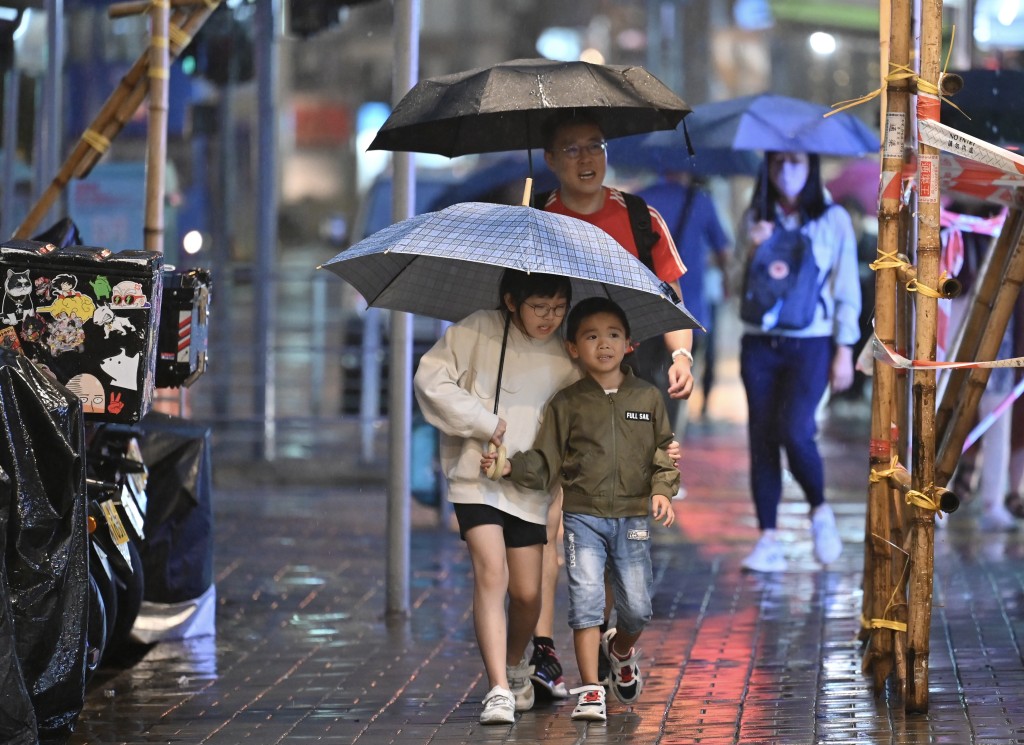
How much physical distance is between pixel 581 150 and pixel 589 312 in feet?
2.41

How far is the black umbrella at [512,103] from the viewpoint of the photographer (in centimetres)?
605

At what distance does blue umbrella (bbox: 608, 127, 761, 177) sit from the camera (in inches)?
366

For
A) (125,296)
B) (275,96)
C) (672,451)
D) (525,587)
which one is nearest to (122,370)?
(125,296)

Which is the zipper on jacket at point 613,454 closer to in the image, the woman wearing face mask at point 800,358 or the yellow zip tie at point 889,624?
the yellow zip tie at point 889,624

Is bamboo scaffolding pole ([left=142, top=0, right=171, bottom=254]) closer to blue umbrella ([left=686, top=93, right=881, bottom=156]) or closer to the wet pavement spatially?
the wet pavement

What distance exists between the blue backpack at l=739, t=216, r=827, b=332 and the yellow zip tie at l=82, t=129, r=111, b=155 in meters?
3.36

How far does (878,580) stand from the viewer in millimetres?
6262

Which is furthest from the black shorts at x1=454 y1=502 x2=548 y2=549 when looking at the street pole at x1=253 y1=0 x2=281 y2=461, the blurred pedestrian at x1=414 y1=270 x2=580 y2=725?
the street pole at x1=253 y1=0 x2=281 y2=461

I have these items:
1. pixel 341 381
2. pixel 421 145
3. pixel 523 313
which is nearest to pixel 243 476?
pixel 341 381

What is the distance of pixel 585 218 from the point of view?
6.31 m

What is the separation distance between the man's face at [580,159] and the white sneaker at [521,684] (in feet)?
5.53

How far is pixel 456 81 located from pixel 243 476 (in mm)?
7248

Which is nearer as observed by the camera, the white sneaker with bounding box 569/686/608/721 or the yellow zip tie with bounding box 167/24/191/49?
the white sneaker with bounding box 569/686/608/721

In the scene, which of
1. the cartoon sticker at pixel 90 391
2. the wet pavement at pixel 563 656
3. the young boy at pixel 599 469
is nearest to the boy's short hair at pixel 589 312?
the young boy at pixel 599 469
